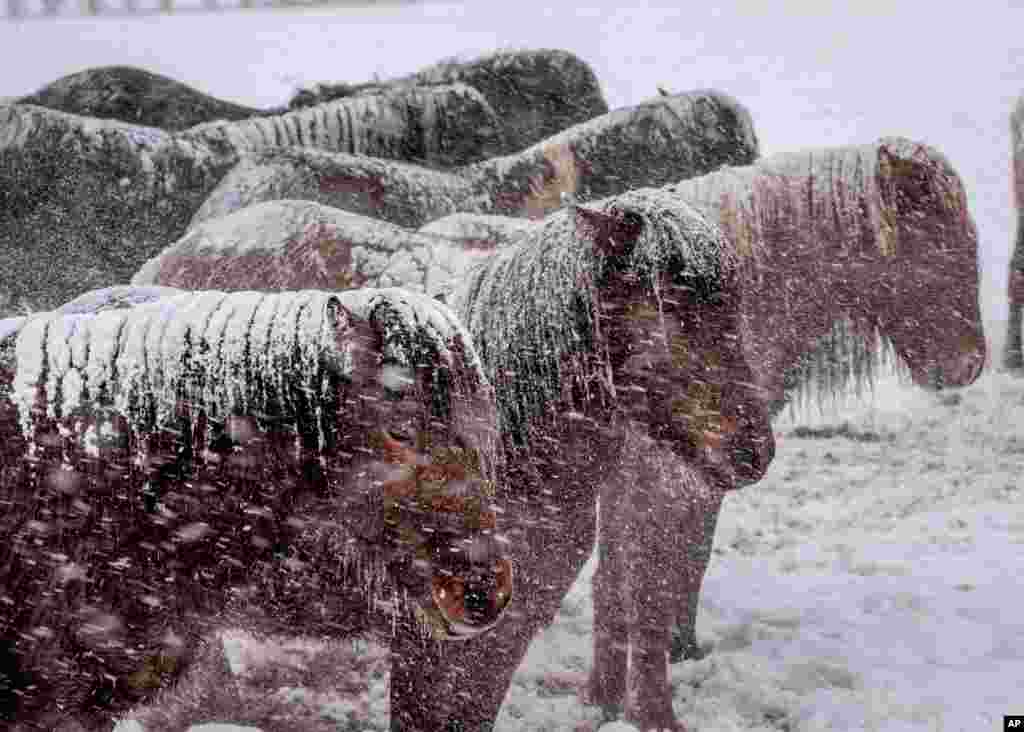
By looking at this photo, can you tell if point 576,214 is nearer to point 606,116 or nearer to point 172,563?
point 172,563

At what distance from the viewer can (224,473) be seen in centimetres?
75

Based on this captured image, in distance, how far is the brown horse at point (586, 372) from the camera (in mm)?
932

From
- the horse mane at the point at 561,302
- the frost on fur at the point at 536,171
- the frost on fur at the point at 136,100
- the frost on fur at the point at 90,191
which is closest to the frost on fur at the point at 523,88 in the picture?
the frost on fur at the point at 136,100

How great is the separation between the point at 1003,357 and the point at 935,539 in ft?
1.95

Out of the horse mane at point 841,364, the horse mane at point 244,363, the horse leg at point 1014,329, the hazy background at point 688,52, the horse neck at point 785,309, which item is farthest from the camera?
the hazy background at point 688,52

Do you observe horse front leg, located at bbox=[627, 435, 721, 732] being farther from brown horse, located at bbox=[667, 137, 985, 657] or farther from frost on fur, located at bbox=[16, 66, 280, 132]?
frost on fur, located at bbox=[16, 66, 280, 132]

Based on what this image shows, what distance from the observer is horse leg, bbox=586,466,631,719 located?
1.25 meters

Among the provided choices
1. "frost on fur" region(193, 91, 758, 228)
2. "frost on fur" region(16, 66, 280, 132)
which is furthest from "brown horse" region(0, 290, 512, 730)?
"frost on fur" region(16, 66, 280, 132)

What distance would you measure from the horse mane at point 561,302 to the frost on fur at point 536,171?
70 centimetres

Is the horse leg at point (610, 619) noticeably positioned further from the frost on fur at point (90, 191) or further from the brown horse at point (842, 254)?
the frost on fur at point (90, 191)

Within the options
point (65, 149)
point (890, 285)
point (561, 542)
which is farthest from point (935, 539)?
point (65, 149)

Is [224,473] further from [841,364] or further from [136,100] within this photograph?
[136,100]

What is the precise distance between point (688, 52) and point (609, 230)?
2010 mm

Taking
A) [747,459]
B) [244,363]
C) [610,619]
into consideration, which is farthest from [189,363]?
[610,619]
